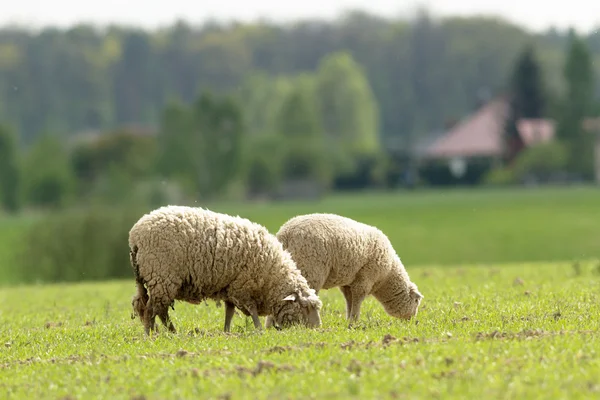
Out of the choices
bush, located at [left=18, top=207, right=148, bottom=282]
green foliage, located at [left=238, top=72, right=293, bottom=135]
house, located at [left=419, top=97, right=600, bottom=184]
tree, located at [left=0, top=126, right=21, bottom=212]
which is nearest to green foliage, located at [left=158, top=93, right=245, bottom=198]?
tree, located at [left=0, top=126, right=21, bottom=212]

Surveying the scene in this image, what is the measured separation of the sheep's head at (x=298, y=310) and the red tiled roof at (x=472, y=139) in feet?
324

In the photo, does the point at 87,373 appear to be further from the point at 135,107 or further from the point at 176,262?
the point at 135,107

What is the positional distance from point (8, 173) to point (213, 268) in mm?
73975

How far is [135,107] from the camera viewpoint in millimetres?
144000

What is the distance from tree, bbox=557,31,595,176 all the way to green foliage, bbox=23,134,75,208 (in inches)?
1666

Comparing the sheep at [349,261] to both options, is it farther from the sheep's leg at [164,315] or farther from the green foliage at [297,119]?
the green foliage at [297,119]

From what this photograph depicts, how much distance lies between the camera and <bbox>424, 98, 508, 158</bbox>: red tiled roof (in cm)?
11322

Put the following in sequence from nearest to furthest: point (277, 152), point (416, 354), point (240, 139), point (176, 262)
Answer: point (416, 354), point (176, 262), point (240, 139), point (277, 152)

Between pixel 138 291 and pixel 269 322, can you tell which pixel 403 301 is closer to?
pixel 269 322

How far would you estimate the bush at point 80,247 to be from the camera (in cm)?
3753

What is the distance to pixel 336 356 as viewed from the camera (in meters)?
9.65

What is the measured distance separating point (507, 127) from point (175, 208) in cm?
8938

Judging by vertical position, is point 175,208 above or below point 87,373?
above

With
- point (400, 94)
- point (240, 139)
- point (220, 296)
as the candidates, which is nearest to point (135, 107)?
point (400, 94)
